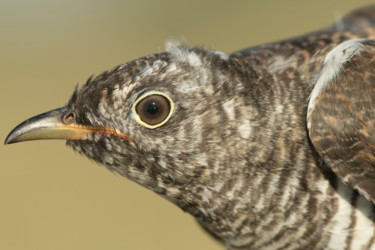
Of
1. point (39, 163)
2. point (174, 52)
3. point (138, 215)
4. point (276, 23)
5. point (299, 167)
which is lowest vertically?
point (299, 167)

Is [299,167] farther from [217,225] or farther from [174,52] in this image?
[174,52]

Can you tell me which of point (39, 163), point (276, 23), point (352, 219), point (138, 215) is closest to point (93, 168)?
point (39, 163)

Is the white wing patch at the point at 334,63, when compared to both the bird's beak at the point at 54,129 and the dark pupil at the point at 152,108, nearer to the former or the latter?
the dark pupil at the point at 152,108

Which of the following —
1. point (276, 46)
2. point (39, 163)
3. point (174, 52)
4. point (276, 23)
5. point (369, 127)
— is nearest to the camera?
point (369, 127)

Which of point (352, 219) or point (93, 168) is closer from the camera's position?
point (352, 219)

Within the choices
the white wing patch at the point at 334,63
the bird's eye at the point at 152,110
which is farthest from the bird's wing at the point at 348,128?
the bird's eye at the point at 152,110

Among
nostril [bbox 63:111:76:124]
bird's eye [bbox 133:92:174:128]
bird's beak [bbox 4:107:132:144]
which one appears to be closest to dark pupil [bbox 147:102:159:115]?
bird's eye [bbox 133:92:174:128]

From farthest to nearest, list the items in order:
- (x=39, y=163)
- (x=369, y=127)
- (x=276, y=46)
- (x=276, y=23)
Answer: (x=276, y=23), (x=39, y=163), (x=276, y=46), (x=369, y=127)
